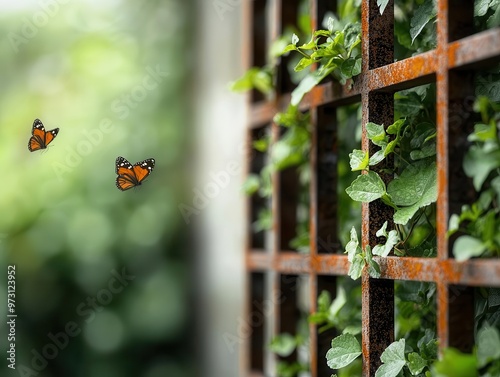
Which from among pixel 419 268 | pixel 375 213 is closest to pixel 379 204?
pixel 375 213

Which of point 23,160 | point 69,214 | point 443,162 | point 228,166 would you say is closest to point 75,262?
point 69,214

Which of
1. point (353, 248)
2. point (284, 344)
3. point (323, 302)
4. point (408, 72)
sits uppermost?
point (408, 72)

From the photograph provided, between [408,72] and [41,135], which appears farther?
[41,135]

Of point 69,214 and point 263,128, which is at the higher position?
point 263,128

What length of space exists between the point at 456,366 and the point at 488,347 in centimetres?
4

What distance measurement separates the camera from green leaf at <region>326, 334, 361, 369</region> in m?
0.89

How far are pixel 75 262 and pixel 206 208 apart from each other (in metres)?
0.44

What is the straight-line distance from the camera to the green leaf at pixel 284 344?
1251mm

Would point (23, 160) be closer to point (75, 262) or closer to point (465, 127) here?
point (75, 262)

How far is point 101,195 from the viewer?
204cm

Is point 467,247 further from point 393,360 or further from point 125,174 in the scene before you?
point 125,174

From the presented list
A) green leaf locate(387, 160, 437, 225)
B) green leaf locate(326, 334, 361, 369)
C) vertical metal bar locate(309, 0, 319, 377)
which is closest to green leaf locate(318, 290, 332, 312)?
vertical metal bar locate(309, 0, 319, 377)

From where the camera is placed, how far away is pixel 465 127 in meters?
0.76

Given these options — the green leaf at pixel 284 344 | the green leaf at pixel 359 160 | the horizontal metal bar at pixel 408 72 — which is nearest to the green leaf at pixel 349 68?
the horizontal metal bar at pixel 408 72
